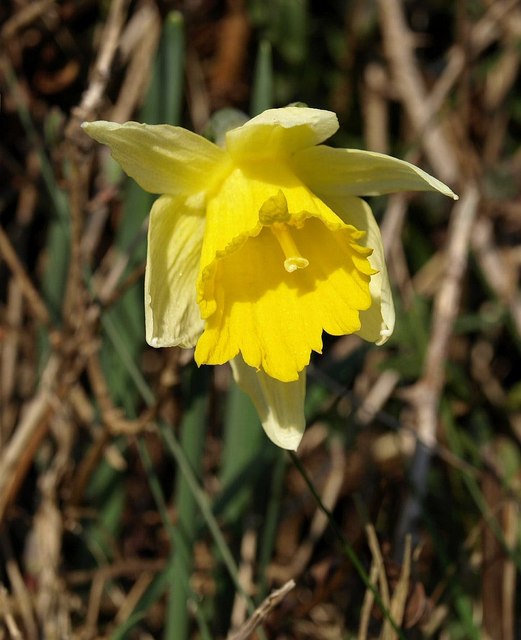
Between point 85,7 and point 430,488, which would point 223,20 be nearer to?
point 85,7

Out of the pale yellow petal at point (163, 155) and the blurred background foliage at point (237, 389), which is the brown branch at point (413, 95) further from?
the pale yellow petal at point (163, 155)

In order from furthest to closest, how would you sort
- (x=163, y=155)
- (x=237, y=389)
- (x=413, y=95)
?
(x=413, y=95), (x=237, y=389), (x=163, y=155)

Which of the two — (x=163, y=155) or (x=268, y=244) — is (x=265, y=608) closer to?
(x=268, y=244)

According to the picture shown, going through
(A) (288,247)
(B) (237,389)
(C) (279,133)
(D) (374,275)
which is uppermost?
(C) (279,133)

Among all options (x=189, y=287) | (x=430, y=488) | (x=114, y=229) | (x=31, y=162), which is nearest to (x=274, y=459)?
(x=430, y=488)

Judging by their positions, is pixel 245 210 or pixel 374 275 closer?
pixel 245 210

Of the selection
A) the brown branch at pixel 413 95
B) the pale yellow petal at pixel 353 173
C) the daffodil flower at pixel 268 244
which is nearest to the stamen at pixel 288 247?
the daffodil flower at pixel 268 244

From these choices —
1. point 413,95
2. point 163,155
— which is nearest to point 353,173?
point 163,155
